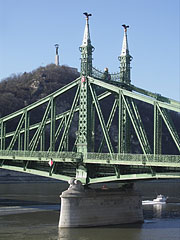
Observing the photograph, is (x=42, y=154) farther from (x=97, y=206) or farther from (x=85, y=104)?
(x=97, y=206)

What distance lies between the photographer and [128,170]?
5031cm

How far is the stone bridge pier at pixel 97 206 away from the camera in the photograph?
163 ft

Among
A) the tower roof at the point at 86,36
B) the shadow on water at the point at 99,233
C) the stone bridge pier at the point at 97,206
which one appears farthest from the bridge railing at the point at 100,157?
the tower roof at the point at 86,36

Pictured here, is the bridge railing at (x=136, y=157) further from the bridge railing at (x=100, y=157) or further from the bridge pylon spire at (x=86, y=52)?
the bridge pylon spire at (x=86, y=52)

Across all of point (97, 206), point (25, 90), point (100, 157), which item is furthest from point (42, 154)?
point (25, 90)

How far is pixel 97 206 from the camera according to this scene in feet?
167

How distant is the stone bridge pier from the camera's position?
49625 mm

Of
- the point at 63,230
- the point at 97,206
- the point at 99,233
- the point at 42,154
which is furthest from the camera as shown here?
the point at 42,154

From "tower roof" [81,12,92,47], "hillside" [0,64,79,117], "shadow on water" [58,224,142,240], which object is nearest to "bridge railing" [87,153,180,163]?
"shadow on water" [58,224,142,240]

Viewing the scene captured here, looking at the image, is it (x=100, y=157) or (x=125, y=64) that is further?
(x=125, y=64)

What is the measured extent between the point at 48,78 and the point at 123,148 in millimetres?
144484

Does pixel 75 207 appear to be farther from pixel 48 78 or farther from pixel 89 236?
pixel 48 78

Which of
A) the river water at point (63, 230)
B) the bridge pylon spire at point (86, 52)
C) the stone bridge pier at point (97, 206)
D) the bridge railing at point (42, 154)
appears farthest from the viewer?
the bridge pylon spire at point (86, 52)

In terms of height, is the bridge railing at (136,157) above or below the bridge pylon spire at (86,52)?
below
